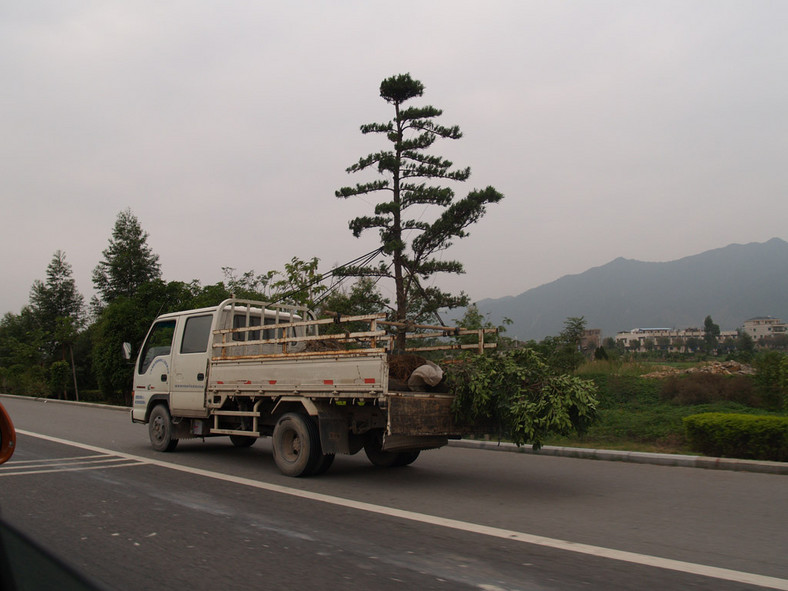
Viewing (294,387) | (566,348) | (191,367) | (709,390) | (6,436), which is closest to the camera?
(6,436)

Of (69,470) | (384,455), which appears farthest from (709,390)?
(69,470)

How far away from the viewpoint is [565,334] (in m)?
23.5

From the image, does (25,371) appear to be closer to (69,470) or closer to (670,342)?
(69,470)

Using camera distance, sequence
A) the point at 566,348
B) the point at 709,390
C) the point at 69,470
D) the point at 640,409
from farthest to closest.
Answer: the point at 566,348 < the point at 640,409 < the point at 709,390 < the point at 69,470

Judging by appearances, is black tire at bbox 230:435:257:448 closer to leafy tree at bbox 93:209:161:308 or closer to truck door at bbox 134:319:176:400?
truck door at bbox 134:319:176:400

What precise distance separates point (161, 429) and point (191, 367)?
1475mm

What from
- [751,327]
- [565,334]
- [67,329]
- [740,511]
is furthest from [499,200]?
[751,327]

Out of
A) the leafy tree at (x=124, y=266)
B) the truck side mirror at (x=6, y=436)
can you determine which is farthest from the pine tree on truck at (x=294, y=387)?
the leafy tree at (x=124, y=266)

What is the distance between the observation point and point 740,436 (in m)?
9.94

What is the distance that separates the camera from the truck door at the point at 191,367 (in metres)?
10.6

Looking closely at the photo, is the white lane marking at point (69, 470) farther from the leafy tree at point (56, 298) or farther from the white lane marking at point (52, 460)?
the leafy tree at point (56, 298)

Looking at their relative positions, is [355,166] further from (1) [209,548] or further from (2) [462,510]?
(1) [209,548]

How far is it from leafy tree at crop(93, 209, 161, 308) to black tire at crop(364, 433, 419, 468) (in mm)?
49321

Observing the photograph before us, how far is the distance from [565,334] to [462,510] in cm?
1766
